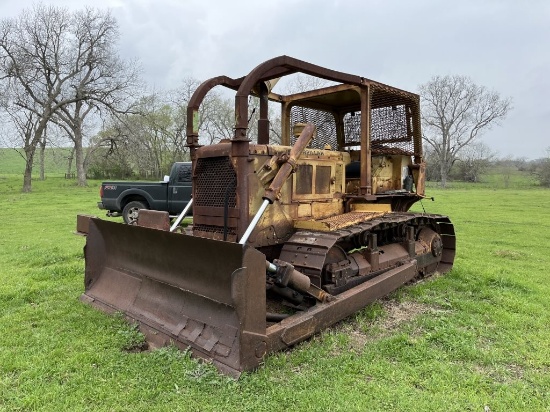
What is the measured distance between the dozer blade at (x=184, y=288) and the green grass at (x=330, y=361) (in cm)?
18

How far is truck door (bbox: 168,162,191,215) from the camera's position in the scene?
1267 centimetres

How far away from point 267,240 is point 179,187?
8424 millimetres

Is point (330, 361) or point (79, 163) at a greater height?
point (79, 163)

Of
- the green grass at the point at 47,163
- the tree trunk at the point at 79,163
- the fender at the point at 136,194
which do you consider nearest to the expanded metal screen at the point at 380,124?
the fender at the point at 136,194

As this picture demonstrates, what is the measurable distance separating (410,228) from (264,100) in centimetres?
286

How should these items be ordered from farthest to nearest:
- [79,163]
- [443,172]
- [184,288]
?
[443,172] → [79,163] → [184,288]

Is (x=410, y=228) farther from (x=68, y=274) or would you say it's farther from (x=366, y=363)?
(x=68, y=274)

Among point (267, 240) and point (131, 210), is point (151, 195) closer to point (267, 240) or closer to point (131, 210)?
point (131, 210)

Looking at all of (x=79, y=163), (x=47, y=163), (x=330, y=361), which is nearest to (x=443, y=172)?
(x=79, y=163)

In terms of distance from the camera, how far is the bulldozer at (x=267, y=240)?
12.1ft

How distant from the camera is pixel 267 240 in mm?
4785

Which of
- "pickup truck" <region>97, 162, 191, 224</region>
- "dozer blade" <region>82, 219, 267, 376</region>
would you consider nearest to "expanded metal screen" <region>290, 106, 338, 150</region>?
"dozer blade" <region>82, 219, 267, 376</region>

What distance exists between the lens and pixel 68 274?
6.76 meters

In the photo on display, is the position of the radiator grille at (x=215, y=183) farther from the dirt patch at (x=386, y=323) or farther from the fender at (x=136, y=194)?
the fender at (x=136, y=194)
